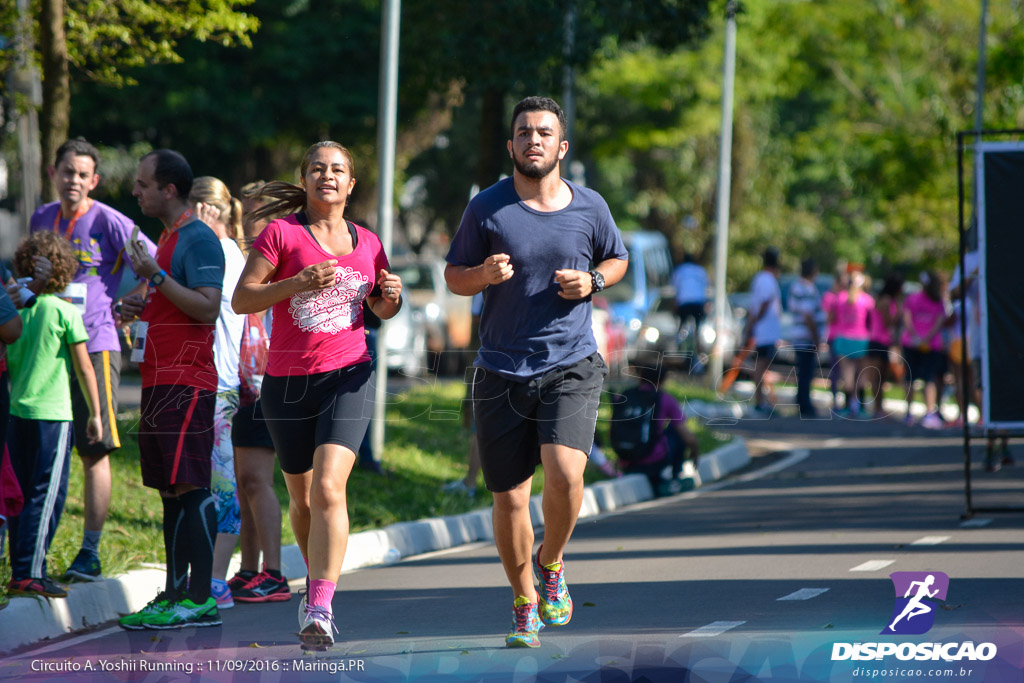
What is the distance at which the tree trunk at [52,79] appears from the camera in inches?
381

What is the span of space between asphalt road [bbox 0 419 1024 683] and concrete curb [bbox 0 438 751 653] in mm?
174

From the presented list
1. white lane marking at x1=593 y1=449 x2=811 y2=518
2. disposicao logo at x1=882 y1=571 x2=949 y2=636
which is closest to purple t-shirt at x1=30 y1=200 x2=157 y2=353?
disposicao logo at x1=882 y1=571 x2=949 y2=636

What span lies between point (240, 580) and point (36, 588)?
1.17 m

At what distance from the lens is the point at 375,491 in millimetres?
10484

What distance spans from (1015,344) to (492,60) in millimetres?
5739

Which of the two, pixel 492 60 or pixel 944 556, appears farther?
pixel 492 60

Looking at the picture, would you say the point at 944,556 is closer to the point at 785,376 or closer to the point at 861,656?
the point at 861,656

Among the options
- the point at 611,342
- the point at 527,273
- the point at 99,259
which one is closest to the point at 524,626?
the point at 527,273

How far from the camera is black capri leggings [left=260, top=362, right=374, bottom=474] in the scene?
5.69 meters

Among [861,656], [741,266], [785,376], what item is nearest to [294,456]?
[861,656]

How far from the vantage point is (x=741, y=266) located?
43.4m

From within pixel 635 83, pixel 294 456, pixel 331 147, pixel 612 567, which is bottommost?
pixel 612 567

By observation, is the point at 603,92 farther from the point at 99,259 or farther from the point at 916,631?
the point at 916,631

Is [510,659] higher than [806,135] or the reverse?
the reverse
